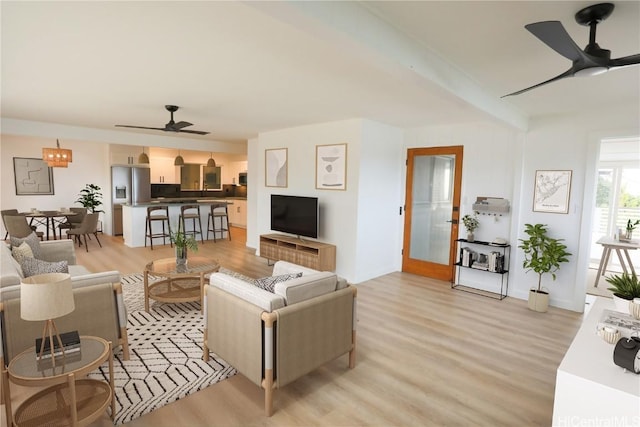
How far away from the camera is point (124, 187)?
8992 mm

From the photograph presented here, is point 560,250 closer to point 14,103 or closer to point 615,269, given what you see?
point 615,269

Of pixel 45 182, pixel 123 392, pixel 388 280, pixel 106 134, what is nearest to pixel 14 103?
pixel 106 134

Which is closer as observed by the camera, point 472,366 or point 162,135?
point 472,366

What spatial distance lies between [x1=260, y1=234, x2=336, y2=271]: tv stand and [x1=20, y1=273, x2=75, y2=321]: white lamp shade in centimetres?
359

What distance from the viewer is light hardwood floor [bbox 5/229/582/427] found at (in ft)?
7.66

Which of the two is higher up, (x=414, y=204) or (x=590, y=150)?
(x=590, y=150)

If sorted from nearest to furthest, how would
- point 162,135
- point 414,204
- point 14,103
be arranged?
point 14,103
point 414,204
point 162,135

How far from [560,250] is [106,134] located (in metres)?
7.76

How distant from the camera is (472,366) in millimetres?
3002

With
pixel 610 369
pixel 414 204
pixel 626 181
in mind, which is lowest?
pixel 610 369

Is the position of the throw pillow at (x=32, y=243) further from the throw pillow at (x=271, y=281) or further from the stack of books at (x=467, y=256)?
the stack of books at (x=467, y=256)

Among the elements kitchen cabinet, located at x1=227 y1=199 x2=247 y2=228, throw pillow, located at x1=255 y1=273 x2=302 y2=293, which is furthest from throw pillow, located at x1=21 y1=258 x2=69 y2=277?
kitchen cabinet, located at x1=227 y1=199 x2=247 y2=228

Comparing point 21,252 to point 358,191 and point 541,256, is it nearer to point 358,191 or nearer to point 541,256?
point 358,191

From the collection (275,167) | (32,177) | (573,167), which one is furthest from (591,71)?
(32,177)
